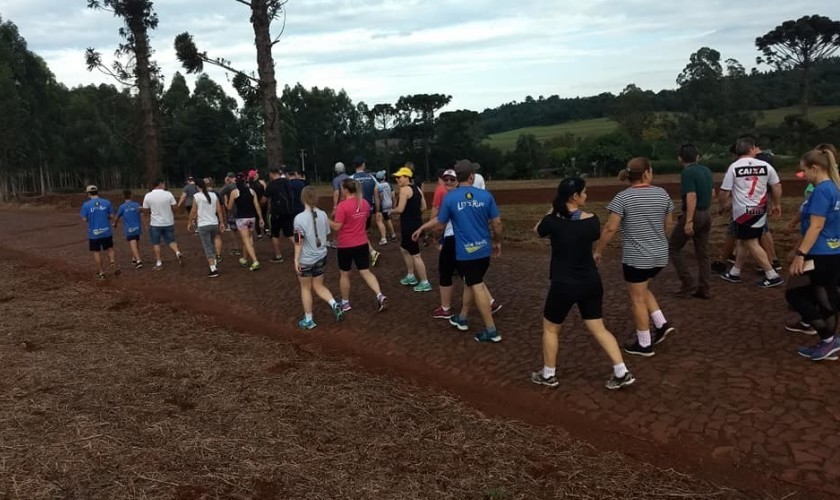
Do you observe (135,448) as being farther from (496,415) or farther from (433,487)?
(496,415)

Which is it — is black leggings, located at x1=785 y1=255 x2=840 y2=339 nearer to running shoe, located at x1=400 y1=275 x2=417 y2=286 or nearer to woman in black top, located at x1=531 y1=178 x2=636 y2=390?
woman in black top, located at x1=531 y1=178 x2=636 y2=390

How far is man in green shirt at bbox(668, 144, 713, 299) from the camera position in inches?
267

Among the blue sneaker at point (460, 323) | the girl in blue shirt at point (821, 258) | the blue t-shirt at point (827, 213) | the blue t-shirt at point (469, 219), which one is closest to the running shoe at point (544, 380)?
the blue t-shirt at point (469, 219)

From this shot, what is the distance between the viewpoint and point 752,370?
5039 mm

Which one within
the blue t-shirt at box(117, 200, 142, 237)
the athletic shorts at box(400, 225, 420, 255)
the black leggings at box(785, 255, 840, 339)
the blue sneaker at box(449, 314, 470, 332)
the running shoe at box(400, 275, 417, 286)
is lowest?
the blue sneaker at box(449, 314, 470, 332)

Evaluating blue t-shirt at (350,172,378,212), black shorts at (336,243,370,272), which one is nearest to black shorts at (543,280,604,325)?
black shorts at (336,243,370,272)

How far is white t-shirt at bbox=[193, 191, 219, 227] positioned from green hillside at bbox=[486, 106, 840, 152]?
57794 mm

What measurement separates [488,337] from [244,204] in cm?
615

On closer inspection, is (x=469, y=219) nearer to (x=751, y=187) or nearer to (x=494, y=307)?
(x=494, y=307)

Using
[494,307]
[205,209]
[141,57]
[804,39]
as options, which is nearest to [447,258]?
[494,307]

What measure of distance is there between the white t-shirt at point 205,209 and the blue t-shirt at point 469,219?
5.83 meters

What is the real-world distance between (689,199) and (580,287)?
301cm

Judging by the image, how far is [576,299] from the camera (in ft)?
15.3

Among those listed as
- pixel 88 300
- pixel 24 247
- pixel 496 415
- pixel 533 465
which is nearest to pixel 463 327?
pixel 496 415
